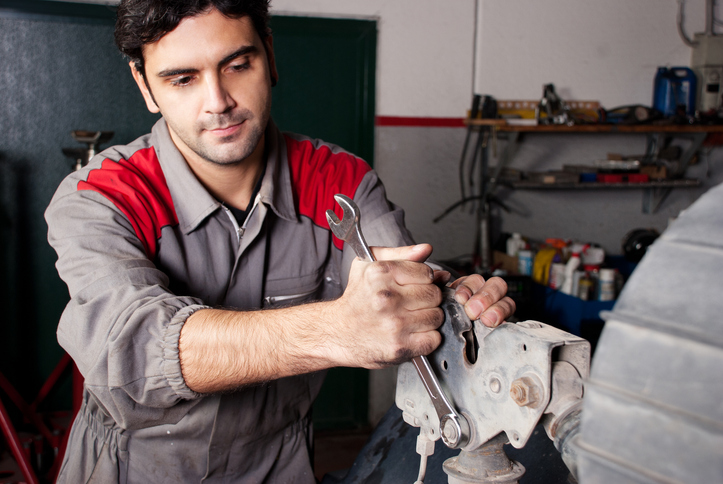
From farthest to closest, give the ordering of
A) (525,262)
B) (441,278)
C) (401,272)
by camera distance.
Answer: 1. (525,262)
2. (441,278)
3. (401,272)

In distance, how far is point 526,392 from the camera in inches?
22.7

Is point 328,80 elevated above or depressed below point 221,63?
above

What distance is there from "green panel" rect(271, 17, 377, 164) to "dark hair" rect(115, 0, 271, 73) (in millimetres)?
1610

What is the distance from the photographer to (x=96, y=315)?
2.59 ft

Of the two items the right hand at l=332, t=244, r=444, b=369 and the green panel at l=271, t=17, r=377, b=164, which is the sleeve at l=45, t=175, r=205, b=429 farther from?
the green panel at l=271, t=17, r=377, b=164

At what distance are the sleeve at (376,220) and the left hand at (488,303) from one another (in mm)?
376

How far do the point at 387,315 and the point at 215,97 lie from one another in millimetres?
583

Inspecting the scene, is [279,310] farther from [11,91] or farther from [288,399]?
[11,91]

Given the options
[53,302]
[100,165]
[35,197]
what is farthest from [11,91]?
[100,165]

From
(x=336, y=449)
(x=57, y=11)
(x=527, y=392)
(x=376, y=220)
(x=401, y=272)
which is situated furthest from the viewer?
(x=336, y=449)

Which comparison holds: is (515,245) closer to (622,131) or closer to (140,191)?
(622,131)

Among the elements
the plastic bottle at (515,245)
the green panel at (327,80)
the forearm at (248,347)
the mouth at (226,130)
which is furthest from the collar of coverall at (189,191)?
the plastic bottle at (515,245)

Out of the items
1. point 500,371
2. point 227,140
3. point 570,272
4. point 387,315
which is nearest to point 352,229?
point 387,315

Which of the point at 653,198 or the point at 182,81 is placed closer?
the point at 182,81
